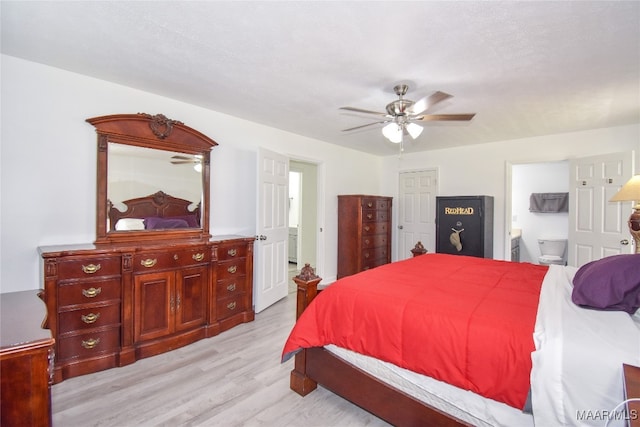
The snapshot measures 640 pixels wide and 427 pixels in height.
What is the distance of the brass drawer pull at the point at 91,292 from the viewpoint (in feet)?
7.25

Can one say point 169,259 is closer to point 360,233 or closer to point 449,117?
point 449,117

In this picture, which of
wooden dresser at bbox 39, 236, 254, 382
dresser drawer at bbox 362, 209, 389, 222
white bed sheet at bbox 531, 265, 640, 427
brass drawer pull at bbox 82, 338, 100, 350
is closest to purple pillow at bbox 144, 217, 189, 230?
wooden dresser at bbox 39, 236, 254, 382

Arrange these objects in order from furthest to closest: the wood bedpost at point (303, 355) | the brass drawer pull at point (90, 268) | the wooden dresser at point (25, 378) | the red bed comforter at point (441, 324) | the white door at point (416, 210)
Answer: the white door at point (416, 210) → the brass drawer pull at point (90, 268) → the wood bedpost at point (303, 355) → the red bed comforter at point (441, 324) → the wooden dresser at point (25, 378)

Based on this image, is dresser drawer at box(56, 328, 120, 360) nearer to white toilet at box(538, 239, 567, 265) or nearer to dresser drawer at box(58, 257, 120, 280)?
dresser drawer at box(58, 257, 120, 280)

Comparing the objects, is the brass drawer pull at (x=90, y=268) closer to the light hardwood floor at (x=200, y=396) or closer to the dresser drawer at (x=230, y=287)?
the light hardwood floor at (x=200, y=396)

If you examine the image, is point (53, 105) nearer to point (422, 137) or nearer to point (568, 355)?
point (568, 355)

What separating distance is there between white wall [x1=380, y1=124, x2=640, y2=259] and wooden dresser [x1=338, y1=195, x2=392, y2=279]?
2.38ft

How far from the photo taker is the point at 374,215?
5.03m

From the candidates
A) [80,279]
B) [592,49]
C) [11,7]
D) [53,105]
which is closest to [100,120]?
[53,105]

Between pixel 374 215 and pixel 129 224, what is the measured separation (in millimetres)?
3508

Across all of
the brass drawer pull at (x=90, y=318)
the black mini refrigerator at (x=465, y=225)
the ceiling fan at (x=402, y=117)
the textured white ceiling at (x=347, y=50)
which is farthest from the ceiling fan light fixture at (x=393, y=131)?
the brass drawer pull at (x=90, y=318)

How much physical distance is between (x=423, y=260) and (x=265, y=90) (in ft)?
7.11

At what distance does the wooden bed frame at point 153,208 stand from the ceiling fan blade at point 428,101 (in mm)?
2354

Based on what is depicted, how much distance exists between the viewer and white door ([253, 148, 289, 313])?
3516 mm
